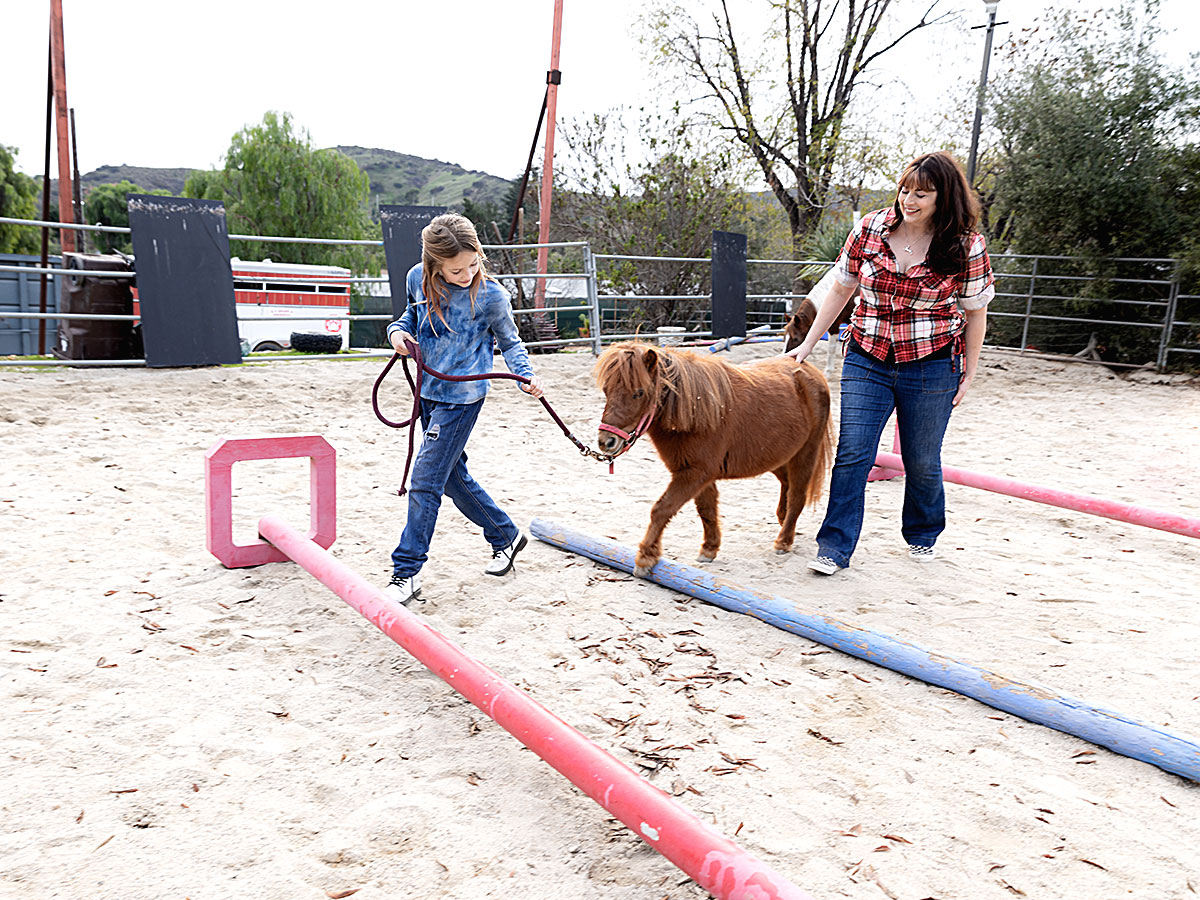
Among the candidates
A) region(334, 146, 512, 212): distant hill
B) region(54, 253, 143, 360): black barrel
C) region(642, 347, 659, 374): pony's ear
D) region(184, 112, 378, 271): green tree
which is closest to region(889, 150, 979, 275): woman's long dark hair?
region(642, 347, 659, 374): pony's ear

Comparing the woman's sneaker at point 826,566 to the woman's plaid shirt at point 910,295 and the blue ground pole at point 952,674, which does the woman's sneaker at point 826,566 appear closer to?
the blue ground pole at point 952,674

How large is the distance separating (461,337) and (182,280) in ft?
20.0

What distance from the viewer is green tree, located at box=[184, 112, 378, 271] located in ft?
125

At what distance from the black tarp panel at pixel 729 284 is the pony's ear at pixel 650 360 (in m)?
8.91

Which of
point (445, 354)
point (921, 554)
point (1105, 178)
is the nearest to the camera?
point (445, 354)

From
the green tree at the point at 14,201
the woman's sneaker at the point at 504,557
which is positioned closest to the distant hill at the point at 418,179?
the green tree at the point at 14,201

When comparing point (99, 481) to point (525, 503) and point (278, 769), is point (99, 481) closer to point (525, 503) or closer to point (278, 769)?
point (525, 503)

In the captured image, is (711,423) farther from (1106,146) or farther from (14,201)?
(14,201)

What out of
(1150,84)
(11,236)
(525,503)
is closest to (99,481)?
(525,503)

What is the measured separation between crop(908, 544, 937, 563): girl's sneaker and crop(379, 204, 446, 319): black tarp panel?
684cm

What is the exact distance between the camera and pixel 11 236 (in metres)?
31.1

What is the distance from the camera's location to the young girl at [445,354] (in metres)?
3.18

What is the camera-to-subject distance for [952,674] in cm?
262

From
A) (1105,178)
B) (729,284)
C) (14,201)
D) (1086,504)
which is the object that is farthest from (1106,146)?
(14,201)
